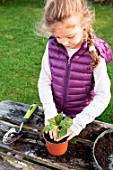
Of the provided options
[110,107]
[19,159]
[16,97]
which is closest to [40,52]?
[16,97]

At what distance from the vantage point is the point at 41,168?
6.44ft

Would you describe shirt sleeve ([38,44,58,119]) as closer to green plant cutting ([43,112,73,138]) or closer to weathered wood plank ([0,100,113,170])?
weathered wood plank ([0,100,113,170])

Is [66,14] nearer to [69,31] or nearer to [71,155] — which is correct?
[69,31]

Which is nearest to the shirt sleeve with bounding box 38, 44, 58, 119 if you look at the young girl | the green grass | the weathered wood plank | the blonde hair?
the young girl

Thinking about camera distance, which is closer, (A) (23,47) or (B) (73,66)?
(B) (73,66)

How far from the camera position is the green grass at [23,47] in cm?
365

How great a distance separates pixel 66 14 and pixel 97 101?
56cm

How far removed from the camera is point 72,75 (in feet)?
7.21

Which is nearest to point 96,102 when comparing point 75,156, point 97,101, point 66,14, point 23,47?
point 97,101

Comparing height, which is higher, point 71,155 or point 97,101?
point 97,101

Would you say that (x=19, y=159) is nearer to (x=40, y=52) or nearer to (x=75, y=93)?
(x=75, y=93)

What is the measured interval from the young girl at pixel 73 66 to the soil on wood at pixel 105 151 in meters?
0.14

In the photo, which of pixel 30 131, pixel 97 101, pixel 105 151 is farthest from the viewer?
pixel 30 131

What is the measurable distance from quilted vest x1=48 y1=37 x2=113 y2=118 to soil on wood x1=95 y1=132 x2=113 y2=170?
0.35 m
